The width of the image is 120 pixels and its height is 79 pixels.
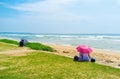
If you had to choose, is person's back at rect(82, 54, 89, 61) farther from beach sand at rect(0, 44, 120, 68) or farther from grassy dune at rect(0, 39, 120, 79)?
beach sand at rect(0, 44, 120, 68)

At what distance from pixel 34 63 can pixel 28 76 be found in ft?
12.2

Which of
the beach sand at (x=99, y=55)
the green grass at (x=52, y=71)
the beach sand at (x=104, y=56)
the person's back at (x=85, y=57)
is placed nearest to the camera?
the green grass at (x=52, y=71)

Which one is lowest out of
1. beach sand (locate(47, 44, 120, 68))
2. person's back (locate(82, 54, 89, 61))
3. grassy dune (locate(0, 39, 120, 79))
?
beach sand (locate(47, 44, 120, 68))

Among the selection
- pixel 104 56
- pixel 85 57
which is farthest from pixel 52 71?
pixel 104 56

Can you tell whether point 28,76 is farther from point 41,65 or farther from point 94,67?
point 94,67

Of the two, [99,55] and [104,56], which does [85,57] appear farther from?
[99,55]

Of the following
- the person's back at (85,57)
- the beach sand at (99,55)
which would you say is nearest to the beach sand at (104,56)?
the beach sand at (99,55)

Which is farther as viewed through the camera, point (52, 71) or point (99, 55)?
point (99, 55)

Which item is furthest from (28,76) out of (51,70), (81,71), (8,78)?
(81,71)

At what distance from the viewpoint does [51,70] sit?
1335 cm

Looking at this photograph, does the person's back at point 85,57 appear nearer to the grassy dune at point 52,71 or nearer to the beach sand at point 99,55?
the grassy dune at point 52,71

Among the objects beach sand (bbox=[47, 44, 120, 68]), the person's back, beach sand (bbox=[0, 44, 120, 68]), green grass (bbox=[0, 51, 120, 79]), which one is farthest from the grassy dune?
beach sand (bbox=[47, 44, 120, 68])

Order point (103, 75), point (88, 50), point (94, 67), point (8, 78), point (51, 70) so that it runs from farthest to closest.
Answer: point (88, 50) → point (94, 67) → point (51, 70) → point (103, 75) → point (8, 78)

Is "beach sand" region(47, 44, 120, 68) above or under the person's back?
under
